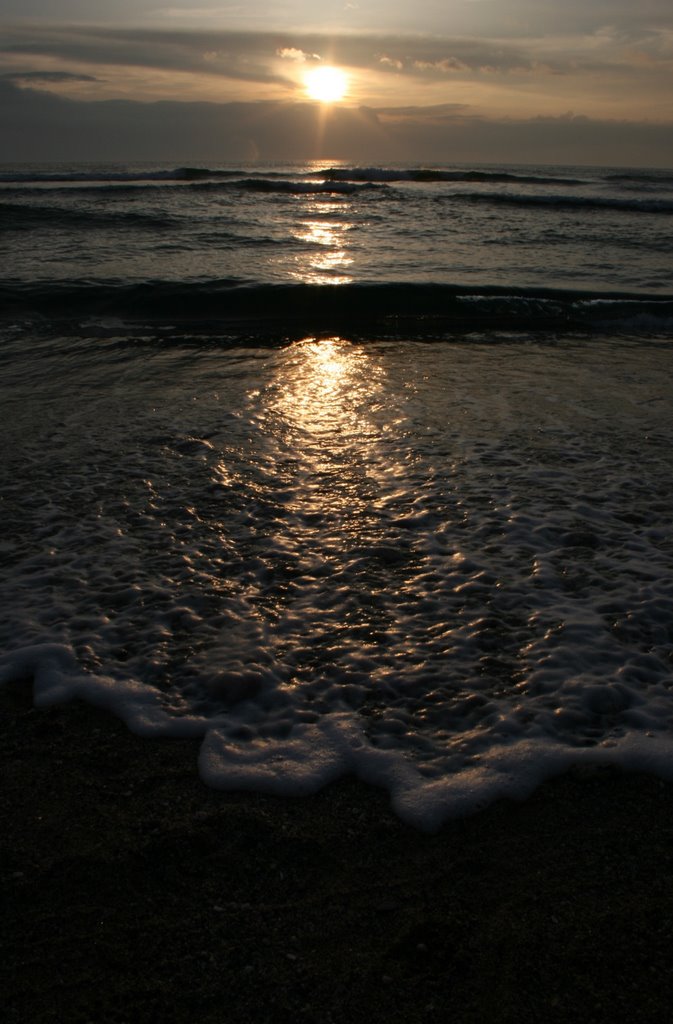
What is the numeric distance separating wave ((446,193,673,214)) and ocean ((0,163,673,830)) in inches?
610

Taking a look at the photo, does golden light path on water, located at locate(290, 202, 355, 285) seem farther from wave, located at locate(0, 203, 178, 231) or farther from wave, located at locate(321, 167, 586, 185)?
wave, located at locate(321, 167, 586, 185)

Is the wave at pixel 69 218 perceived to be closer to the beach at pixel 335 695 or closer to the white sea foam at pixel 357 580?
the beach at pixel 335 695

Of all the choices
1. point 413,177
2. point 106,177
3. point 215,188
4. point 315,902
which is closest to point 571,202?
point 413,177

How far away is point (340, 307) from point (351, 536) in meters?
7.36

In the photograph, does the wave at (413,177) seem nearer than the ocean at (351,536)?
No

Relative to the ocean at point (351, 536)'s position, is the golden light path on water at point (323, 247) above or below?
above

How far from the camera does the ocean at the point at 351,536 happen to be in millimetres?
2904

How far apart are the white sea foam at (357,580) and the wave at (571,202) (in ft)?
65.7

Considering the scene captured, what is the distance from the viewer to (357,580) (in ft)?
12.3

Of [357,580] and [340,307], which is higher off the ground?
[357,580]

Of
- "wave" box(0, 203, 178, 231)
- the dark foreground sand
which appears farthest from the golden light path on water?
the dark foreground sand

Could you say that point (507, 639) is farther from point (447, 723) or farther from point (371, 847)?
point (371, 847)

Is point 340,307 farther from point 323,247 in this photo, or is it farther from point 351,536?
point 351,536

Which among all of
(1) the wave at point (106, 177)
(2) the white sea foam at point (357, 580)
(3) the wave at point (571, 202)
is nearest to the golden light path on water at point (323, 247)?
(3) the wave at point (571, 202)
